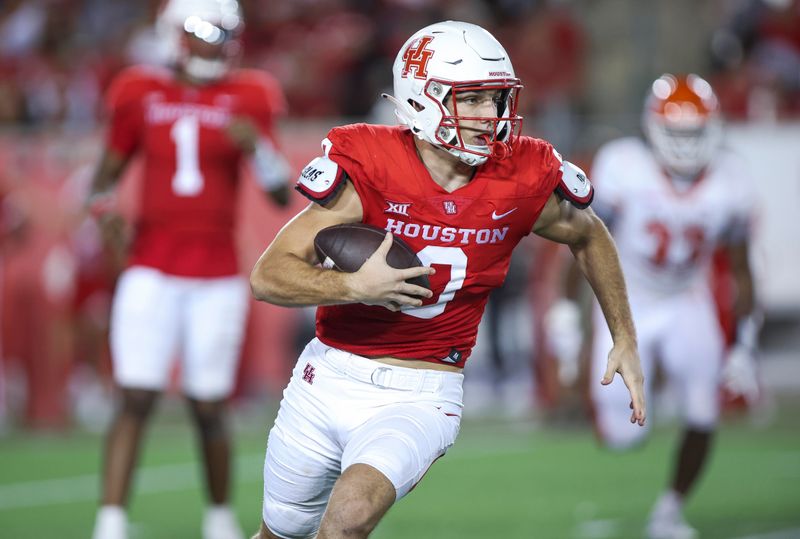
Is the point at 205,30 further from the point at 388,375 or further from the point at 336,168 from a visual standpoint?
the point at 388,375

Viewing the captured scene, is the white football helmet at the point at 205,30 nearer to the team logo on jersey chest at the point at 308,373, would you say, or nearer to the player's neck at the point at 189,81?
the player's neck at the point at 189,81

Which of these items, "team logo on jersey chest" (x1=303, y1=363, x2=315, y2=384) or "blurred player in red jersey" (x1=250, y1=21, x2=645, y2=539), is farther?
"team logo on jersey chest" (x1=303, y1=363, x2=315, y2=384)

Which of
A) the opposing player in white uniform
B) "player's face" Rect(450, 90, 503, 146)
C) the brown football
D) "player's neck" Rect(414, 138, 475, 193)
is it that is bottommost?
the opposing player in white uniform

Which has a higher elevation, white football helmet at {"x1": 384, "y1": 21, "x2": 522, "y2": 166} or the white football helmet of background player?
white football helmet at {"x1": 384, "y1": 21, "x2": 522, "y2": 166}

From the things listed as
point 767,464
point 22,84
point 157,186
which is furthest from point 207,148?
point 22,84

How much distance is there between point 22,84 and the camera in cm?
1212

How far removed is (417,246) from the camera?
3975mm

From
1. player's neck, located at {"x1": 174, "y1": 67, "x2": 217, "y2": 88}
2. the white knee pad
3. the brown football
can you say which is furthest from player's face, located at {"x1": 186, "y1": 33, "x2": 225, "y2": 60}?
the white knee pad

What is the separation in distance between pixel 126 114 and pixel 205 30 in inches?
19.8

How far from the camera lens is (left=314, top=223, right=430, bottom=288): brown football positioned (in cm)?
369

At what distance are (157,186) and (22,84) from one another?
21.7 feet

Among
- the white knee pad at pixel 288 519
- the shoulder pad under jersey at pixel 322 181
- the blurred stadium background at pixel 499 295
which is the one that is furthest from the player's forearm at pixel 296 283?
the blurred stadium background at pixel 499 295

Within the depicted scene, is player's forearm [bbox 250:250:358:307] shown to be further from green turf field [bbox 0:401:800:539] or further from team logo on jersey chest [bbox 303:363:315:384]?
green turf field [bbox 0:401:800:539]

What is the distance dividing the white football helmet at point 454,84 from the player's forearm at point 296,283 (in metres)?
0.55
